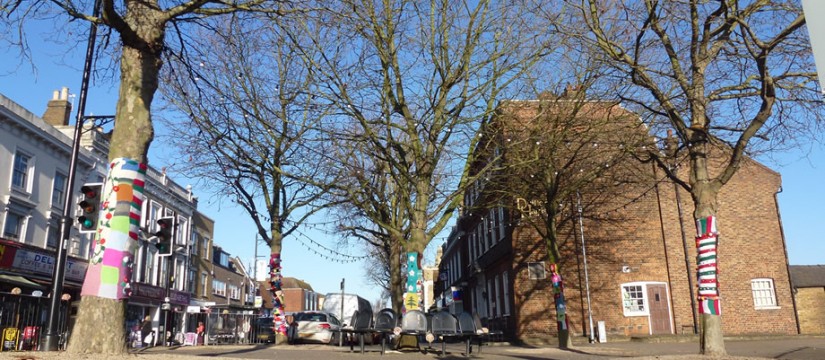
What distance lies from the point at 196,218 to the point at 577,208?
3374cm

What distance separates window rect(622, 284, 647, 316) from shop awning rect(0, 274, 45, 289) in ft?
83.0

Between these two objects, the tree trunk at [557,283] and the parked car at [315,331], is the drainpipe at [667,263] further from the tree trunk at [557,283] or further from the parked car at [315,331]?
the parked car at [315,331]

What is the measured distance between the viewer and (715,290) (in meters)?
9.80

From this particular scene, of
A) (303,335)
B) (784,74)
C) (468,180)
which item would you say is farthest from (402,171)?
(303,335)

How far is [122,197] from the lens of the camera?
7.51m

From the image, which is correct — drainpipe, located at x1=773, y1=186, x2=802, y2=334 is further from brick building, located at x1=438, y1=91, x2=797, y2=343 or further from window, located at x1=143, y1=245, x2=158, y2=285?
window, located at x1=143, y1=245, x2=158, y2=285

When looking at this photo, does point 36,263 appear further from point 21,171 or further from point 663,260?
point 663,260

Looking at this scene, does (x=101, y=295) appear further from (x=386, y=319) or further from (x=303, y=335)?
(x=303, y=335)

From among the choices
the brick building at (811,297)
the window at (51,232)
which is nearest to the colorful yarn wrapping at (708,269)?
the brick building at (811,297)

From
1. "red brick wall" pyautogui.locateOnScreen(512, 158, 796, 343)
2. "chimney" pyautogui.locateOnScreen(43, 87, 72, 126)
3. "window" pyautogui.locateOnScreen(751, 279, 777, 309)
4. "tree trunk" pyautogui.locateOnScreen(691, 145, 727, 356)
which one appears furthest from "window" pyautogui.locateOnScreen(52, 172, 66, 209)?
"window" pyautogui.locateOnScreen(751, 279, 777, 309)

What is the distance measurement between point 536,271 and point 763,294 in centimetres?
998

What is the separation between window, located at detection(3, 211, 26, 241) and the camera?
79.4ft

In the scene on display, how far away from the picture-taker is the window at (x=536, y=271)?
87.7 feet

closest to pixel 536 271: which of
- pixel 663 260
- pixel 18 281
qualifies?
pixel 663 260
